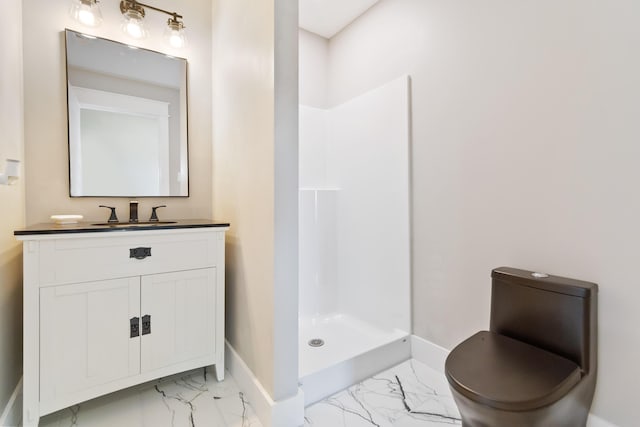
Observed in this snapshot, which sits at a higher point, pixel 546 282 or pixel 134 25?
pixel 134 25

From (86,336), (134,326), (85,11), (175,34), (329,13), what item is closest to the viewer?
(86,336)

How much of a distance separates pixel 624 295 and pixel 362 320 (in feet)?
5.22

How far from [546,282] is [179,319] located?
1791 mm

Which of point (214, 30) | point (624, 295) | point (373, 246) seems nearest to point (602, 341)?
point (624, 295)

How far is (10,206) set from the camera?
1410mm

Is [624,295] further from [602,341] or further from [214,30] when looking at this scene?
[214,30]

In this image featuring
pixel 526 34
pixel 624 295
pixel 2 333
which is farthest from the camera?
pixel 526 34

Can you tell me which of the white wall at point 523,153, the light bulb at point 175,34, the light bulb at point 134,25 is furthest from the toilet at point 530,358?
the light bulb at point 134,25

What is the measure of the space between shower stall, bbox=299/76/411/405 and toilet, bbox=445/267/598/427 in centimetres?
67

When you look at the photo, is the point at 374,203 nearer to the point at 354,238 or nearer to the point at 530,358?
the point at 354,238

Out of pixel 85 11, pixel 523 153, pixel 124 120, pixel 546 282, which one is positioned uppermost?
pixel 85 11

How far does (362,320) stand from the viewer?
2.38 meters

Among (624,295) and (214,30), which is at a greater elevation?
(214,30)

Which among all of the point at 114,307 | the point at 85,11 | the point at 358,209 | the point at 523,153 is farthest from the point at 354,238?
the point at 85,11
